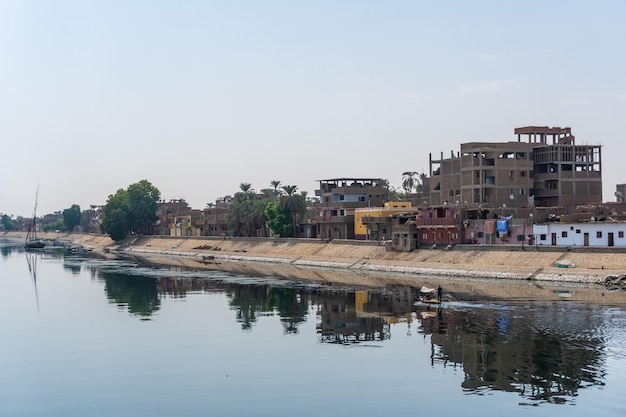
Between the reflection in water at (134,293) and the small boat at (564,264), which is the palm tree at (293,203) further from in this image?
the small boat at (564,264)

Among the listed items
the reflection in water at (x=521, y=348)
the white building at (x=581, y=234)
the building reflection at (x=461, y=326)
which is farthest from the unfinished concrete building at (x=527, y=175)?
the reflection in water at (x=521, y=348)

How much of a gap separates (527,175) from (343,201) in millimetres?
35963

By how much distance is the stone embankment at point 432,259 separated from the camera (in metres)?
90.6

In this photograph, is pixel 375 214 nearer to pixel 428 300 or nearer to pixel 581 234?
pixel 581 234

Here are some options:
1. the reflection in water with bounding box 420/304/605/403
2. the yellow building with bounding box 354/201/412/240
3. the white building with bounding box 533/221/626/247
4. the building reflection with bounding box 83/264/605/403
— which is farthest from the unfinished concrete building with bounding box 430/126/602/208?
the reflection in water with bounding box 420/304/605/403

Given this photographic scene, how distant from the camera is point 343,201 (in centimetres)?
15450

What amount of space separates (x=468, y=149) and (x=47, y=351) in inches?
3987

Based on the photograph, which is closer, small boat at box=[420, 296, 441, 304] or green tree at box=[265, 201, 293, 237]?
small boat at box=[420, 296, 441, 304]

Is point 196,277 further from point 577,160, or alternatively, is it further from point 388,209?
point 577,160

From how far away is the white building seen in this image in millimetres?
97250

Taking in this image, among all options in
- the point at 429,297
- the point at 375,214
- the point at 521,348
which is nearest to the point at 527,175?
the point at 375,214

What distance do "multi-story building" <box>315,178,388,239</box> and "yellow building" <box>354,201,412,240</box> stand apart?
245cm

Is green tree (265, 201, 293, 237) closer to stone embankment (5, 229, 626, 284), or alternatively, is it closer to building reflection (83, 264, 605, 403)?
→ stone embankment (5, 229, 626, 284)

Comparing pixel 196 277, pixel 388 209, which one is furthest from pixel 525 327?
pixel 388 209
